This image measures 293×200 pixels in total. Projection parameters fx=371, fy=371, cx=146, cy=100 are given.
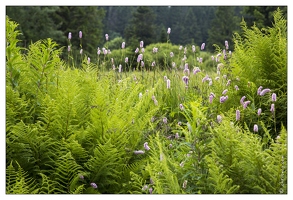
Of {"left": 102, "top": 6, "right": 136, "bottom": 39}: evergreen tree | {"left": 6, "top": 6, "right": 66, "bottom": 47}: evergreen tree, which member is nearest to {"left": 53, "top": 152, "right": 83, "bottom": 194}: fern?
{"left": 6, "top": 6, "right": 66, "bottom": 47}: evergreen tree

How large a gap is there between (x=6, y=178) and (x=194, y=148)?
1112 mm

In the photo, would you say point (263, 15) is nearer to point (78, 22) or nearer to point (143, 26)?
point (78, 22)

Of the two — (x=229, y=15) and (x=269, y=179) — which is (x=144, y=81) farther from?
(x=229, y=15)

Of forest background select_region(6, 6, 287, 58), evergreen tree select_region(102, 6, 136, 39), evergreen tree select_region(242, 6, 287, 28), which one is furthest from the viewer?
evergreen tree select_region(102, 6, 136, 39)

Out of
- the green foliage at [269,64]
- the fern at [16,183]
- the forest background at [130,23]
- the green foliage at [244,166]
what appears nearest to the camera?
the green foliage at [244,166]

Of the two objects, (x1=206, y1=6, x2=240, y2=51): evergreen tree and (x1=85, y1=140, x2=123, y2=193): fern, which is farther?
(x1=206, y1=6, x2=240, y2=51): evergreen tree

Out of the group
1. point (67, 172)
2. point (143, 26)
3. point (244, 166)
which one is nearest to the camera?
point (244, 166)

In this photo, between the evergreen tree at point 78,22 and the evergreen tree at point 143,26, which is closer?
the evergreen tree at point 78,22

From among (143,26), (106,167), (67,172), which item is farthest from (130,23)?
(67,172)

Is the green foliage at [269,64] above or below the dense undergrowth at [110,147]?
above

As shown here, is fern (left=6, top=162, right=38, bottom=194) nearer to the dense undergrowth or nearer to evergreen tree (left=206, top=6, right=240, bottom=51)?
the dense undergrowth

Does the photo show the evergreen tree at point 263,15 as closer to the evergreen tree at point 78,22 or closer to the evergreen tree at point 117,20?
the evergreen tree at point 78,22

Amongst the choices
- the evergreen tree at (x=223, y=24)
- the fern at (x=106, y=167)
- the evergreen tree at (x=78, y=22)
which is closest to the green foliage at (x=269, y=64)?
the fern at (x=106, y=167)
